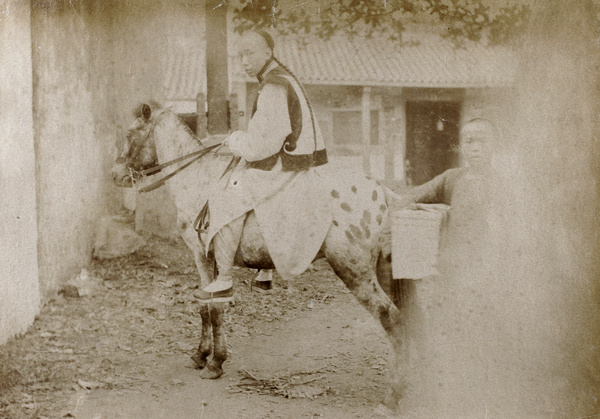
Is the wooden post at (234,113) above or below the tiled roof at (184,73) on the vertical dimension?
below

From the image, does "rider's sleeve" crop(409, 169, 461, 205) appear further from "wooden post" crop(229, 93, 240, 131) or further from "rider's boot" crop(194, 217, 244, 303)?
"wooden post" crop(229, 93, 240, 131)

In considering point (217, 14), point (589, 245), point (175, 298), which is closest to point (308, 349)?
point (175, 298)

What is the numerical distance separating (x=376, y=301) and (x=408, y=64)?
166cm

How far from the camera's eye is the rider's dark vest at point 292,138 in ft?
11.9

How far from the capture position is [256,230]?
3.67 metres

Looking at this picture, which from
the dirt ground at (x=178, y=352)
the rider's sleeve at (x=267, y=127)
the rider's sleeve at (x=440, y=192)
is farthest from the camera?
the rider's sleeve at (x=440, y=192)

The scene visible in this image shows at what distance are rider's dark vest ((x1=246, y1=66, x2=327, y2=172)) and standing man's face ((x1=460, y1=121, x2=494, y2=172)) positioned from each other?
1012 millimetres

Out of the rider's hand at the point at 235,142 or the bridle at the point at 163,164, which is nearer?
the rider's hand at the point at 235,142

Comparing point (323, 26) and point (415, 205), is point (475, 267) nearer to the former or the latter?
point (415, 205)

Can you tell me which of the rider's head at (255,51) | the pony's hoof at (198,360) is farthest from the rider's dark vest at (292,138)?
the pony's hoof at (198,360)

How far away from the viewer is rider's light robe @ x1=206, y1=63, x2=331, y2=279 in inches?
143

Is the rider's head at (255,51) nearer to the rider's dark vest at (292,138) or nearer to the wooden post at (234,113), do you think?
the rider's dark vest at (292,138)

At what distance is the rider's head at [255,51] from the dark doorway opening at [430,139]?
1075mm

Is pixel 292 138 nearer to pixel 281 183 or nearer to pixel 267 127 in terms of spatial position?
pixel 267 127
